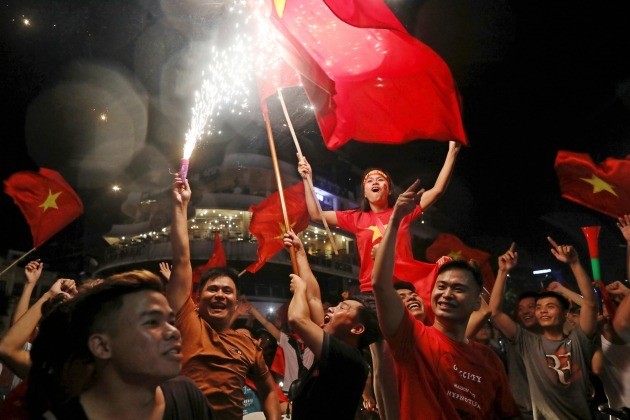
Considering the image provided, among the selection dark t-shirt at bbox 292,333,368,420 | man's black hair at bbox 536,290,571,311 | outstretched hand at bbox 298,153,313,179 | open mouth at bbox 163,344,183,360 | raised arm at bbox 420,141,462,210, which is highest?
outstretched hand at bbox 298,153,313,179

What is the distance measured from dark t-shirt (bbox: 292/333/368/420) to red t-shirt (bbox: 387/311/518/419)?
28 cm

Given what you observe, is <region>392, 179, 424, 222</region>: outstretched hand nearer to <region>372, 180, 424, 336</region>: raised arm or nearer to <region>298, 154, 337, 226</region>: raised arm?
<region>372, 180, 424, 336</region>: raised arm

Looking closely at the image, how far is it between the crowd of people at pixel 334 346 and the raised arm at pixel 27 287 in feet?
0.06

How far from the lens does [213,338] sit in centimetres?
385

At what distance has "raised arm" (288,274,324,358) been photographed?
3035 millimetres

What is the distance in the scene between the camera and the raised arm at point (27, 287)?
14.7 feet

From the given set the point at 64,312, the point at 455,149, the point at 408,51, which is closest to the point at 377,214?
Answer: the point at 455,149

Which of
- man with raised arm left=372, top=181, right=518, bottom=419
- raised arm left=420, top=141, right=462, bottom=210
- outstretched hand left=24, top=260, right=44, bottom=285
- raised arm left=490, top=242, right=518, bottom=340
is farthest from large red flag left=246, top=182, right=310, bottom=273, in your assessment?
man with raised arm left=372, top=181, right=518, bottom=419

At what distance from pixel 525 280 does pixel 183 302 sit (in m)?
48.6

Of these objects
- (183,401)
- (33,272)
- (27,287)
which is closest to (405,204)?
(183,401)

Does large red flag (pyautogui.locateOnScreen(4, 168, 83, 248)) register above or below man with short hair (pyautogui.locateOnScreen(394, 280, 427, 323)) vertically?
above

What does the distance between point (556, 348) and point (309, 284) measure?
287 centimetres

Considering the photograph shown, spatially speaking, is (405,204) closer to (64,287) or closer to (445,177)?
(445,177)

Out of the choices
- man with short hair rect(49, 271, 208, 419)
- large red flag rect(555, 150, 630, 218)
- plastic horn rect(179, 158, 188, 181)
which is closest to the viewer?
man with short hair rect(49, 271, 208, 419)
